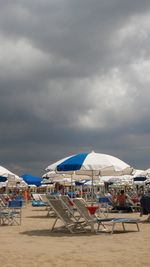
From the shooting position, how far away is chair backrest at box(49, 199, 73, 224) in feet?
37.6

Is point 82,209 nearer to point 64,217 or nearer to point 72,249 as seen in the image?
point 64,217

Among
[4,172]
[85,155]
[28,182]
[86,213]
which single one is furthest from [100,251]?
[28,182]

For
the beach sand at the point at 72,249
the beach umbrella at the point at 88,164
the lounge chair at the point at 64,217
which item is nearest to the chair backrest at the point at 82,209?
the lounge chair at the point at 64,217

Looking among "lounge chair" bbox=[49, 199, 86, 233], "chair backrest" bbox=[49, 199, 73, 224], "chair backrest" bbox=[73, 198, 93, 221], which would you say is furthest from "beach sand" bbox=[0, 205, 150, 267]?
"chair backrest" bbox=[73, 198, 93, 221]

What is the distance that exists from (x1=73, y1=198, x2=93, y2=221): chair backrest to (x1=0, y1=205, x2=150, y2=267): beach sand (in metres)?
0.45

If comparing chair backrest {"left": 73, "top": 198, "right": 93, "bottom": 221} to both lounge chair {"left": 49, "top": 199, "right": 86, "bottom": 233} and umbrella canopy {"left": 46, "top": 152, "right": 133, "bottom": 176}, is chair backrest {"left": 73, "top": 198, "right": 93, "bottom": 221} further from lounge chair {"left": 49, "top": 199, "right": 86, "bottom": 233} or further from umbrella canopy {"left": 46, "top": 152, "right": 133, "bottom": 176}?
umbrella canopy {"left": 46, "top": 152, "right": 133, "bottom": 176}

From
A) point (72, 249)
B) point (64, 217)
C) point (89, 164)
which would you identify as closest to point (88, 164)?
point (89, 164)

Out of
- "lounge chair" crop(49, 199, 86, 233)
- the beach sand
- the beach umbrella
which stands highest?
the beach umbrella

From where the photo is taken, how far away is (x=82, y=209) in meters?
11.3

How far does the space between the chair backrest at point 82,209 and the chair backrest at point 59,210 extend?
0.45 m

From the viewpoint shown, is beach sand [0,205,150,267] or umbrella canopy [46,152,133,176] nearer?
beach sand [0,205,150,267]

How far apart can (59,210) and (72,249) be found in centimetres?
309

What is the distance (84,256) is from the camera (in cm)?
768

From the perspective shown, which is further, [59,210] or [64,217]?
[64,217]
